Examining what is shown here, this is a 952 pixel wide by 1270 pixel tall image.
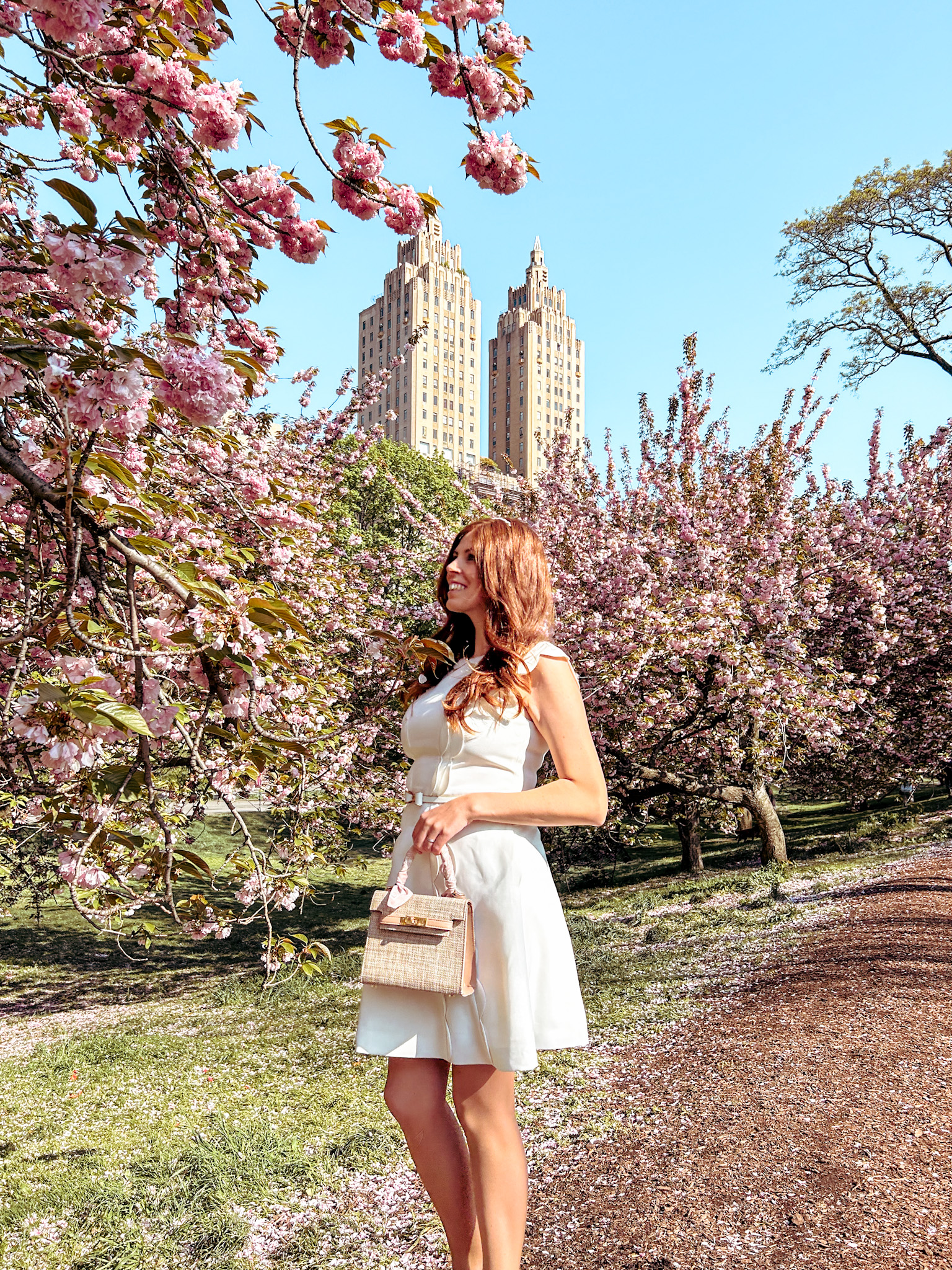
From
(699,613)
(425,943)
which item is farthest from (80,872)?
(699,613)

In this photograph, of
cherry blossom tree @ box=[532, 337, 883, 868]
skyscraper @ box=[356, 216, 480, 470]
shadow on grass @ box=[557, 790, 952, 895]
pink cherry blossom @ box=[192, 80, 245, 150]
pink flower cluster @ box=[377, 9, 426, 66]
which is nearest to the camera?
pink flower cluster @ box=[377, 9, 426, 66]

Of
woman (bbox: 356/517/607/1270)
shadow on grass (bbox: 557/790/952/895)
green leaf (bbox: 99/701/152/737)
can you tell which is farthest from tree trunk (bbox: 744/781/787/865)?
green leaf (bbox: 99/701/152/737)

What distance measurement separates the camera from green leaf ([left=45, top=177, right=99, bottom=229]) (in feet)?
5.68

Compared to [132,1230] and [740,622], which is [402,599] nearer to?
[740,622]

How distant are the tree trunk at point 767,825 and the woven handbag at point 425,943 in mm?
11013

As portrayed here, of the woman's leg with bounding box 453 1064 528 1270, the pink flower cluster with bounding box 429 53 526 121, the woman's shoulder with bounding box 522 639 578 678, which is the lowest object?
the woman's leg with bounding box 453 1064 528 1270

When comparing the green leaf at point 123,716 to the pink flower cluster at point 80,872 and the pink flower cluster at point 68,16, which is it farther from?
the pink flower cluster at point 68,16

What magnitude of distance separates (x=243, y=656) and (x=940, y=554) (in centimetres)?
1256

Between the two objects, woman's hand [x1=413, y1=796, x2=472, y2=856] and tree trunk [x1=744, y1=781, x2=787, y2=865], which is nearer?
woman's hand [x1=413, y1=796, x2=472, y2=856]

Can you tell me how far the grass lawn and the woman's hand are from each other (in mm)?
2276

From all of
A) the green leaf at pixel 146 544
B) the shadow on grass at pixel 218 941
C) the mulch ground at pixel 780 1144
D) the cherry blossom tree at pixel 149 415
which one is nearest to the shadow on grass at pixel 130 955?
the shadow on grass at pixel 218 941

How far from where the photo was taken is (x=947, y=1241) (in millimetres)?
2725

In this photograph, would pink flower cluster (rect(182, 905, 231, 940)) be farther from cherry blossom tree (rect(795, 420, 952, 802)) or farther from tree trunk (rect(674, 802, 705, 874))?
tree trunk (rect(674, 802, 705, 874))

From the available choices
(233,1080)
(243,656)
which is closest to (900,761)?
(233,1080)
